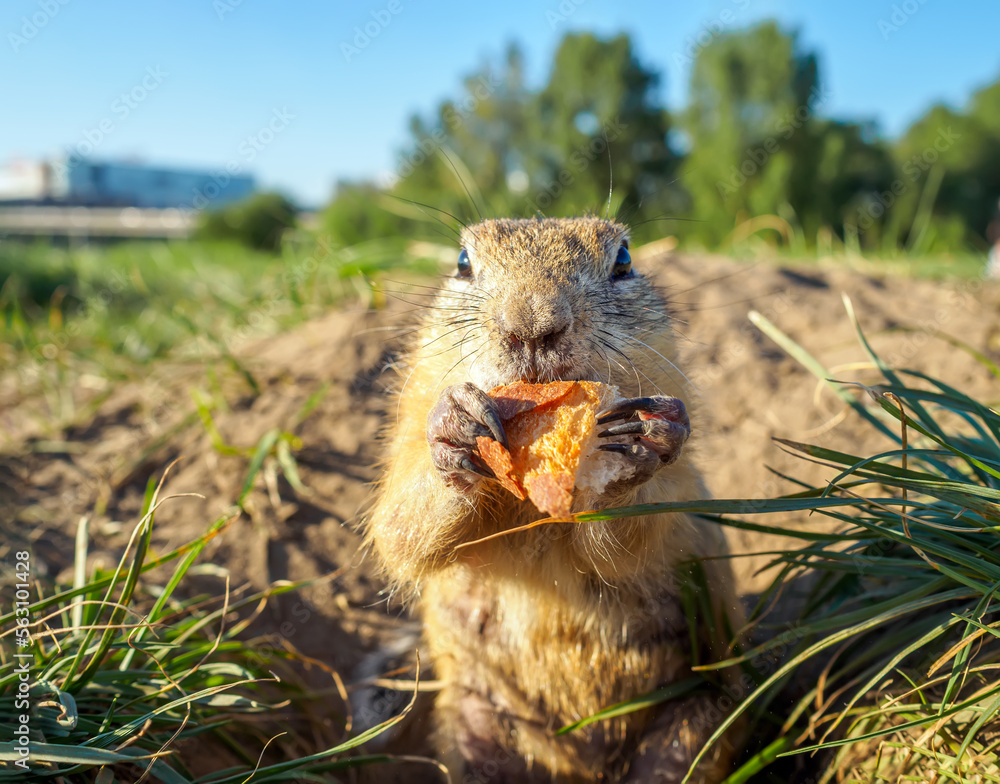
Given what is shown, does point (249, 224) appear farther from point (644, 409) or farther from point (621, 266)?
point (644, 409)

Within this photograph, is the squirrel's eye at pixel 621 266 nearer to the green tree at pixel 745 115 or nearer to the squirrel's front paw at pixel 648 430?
the squirrel's front paw at pixel 648 430

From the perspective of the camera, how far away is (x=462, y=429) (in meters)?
1.78

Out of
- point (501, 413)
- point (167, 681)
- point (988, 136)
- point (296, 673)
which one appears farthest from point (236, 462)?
→ point (988, 136)

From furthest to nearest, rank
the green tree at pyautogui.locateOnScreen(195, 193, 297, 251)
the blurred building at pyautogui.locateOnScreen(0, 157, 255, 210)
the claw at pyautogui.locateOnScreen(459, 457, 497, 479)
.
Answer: the blurred building at pyautogui.locateOnScreen(0, 157, 255, 210) < the green tree at pyautogui.locateOnScreen(195, 193, 297, 251) < the claw at pyautogui.locateOnScreen(459, 457, 497, 479)

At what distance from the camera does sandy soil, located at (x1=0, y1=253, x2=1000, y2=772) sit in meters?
3.34

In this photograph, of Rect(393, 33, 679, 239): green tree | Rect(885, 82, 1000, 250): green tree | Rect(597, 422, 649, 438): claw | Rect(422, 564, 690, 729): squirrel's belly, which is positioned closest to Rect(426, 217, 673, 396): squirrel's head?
Rect(597, 422, 649, 438): claw

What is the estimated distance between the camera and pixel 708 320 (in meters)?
4.64

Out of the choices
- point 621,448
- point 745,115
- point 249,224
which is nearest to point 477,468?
point 621,448

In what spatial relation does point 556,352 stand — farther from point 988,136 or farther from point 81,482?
point 988,136

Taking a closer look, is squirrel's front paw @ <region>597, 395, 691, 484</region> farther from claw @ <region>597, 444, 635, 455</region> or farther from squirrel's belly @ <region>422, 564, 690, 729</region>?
squirrel's belly @ <region>422, 564, 690, 729</region>

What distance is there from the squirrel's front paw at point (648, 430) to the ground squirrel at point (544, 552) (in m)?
0.10

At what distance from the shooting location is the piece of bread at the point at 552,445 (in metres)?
1.66

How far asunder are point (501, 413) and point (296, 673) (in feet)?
6.24

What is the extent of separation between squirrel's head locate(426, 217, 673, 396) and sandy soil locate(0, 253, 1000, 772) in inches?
19.3
